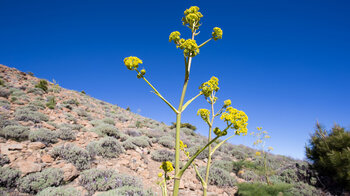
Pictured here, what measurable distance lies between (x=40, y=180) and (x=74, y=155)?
4.64 ft

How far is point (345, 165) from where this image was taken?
546 cm

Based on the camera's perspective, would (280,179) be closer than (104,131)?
Yes

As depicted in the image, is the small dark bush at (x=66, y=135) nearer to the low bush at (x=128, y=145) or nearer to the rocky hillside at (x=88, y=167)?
the rocky hillside at (x=88, y=167)

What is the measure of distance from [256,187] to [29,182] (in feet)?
19.9

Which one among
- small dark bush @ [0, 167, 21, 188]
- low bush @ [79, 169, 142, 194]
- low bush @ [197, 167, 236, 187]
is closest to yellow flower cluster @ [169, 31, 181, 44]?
low bush @ [79, 169, 142, 194]

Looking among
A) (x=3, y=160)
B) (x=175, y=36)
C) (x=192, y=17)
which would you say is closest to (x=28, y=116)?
(x=3, y=160)

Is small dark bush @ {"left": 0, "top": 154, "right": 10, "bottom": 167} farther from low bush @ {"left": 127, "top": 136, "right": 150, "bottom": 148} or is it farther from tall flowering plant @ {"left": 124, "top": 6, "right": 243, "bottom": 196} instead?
tall flowering plant @ {"left": 124, "top": 6, "right": 243, "bottom": 196}

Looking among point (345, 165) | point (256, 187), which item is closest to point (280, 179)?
point (345, 165)

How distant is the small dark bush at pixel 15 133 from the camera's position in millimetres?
6277

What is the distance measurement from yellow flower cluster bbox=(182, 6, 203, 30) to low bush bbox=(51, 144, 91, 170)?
547 centimetres

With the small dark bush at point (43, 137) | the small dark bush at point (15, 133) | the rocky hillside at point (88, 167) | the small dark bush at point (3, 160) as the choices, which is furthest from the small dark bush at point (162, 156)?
the small dark bush at point (15, 133)

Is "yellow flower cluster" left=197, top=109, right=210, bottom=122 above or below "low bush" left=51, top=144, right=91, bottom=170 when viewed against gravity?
above

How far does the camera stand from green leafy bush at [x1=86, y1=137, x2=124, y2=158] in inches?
254

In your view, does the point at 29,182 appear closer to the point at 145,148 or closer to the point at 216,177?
the point at 145,148
